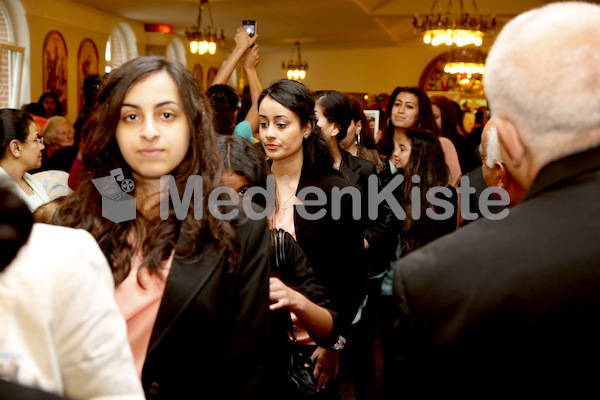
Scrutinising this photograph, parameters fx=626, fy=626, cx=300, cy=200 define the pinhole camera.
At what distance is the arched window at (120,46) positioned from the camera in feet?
53.8

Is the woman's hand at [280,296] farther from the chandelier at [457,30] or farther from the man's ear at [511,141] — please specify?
the chandelier at [457,30]

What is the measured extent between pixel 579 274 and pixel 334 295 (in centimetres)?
171

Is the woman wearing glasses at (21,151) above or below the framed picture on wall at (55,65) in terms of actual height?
below

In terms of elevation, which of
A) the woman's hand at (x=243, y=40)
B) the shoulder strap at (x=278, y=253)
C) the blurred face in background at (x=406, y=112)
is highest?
the woman's hand at (x=243, y=40)

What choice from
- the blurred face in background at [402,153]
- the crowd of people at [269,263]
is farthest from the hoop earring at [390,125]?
the crowd of people at [269,263]

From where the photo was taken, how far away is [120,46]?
16.7m

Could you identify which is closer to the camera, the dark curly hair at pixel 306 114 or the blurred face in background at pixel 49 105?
the dark curly hair at pixel 306 114

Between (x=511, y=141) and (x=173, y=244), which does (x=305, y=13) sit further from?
(x=511, y=141)

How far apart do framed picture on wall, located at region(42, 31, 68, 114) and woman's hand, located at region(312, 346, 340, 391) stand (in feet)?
37.7

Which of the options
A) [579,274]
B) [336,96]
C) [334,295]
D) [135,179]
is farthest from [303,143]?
[579,274]

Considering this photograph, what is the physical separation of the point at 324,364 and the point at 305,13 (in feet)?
43.2

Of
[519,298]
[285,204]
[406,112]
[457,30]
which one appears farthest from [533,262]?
[457,30]

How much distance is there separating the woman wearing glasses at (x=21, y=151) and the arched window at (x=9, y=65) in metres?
9.01

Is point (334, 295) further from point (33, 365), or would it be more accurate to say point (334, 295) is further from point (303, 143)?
point (33, 365)
